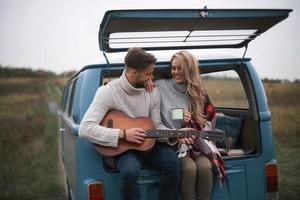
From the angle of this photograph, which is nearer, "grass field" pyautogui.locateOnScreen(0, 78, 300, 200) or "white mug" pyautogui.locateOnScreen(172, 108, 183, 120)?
"white mug" pyautogui.locateOnScreen(172, 108, 183, 120)

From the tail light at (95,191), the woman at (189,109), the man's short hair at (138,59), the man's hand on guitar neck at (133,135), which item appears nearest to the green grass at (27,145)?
the tail light at (95,191)

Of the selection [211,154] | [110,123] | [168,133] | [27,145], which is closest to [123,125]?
[110,123]

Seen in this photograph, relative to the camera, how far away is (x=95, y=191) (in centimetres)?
319

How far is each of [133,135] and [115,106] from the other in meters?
0.31

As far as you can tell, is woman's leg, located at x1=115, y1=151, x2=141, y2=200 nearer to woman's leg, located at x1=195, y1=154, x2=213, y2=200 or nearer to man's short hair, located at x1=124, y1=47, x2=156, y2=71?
woman's leg, located at x1=195, y1=154, x2=213, y2=200

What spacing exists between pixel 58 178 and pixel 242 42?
4923 millimetres

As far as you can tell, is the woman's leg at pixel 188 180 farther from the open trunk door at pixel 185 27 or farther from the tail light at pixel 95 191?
the open trunk door at pixel 185 27

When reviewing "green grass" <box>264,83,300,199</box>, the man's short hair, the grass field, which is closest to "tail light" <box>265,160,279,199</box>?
the man's short hair

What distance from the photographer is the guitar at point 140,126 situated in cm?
314

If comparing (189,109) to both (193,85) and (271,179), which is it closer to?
(193,85)

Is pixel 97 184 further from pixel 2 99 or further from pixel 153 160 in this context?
pixel 2 99

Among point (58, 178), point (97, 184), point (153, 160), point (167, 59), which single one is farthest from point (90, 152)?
point (58, 178)

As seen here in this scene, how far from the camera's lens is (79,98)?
3.46 metres

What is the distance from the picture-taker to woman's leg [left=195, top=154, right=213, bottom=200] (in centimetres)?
327
